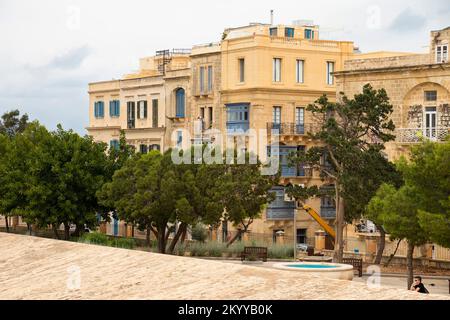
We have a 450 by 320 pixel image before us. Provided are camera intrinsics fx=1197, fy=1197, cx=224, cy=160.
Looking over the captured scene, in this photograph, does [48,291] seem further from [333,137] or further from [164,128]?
[164,128]

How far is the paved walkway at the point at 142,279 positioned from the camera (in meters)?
24.7

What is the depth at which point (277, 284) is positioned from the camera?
83.7 feet

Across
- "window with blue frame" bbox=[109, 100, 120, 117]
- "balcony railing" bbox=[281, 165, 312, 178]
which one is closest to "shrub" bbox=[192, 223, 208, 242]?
"balcony railing" bbox=[281, 165, 312, 178]

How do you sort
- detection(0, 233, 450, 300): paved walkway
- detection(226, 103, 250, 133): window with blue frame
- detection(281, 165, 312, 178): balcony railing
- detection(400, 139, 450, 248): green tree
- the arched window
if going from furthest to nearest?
the arched window, detection(226, 103, 250, 133): window with blue frame, detection(281, 165, 312, 178): balcony railing, detection(400, 139, 450, 248): green tree, detection(0, 233, 450, 300): paved walkway

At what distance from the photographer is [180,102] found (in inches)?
2869

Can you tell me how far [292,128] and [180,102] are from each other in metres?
10.1

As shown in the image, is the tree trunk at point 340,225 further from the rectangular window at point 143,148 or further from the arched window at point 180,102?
the rectangular window at point 143,148

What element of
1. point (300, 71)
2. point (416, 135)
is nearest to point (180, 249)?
point (416, 135)

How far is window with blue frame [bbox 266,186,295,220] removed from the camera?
210ft

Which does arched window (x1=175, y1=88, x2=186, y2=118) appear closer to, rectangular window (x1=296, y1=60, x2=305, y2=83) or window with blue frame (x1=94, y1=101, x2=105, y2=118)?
rectangular window (x1=296, y1=60, x2=305, y2=83)

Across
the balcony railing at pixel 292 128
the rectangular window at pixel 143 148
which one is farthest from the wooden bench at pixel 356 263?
the rectangular window at pixel 143 148

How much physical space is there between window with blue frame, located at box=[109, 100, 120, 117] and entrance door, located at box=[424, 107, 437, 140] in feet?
101

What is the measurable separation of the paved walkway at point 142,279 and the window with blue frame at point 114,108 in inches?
1717
